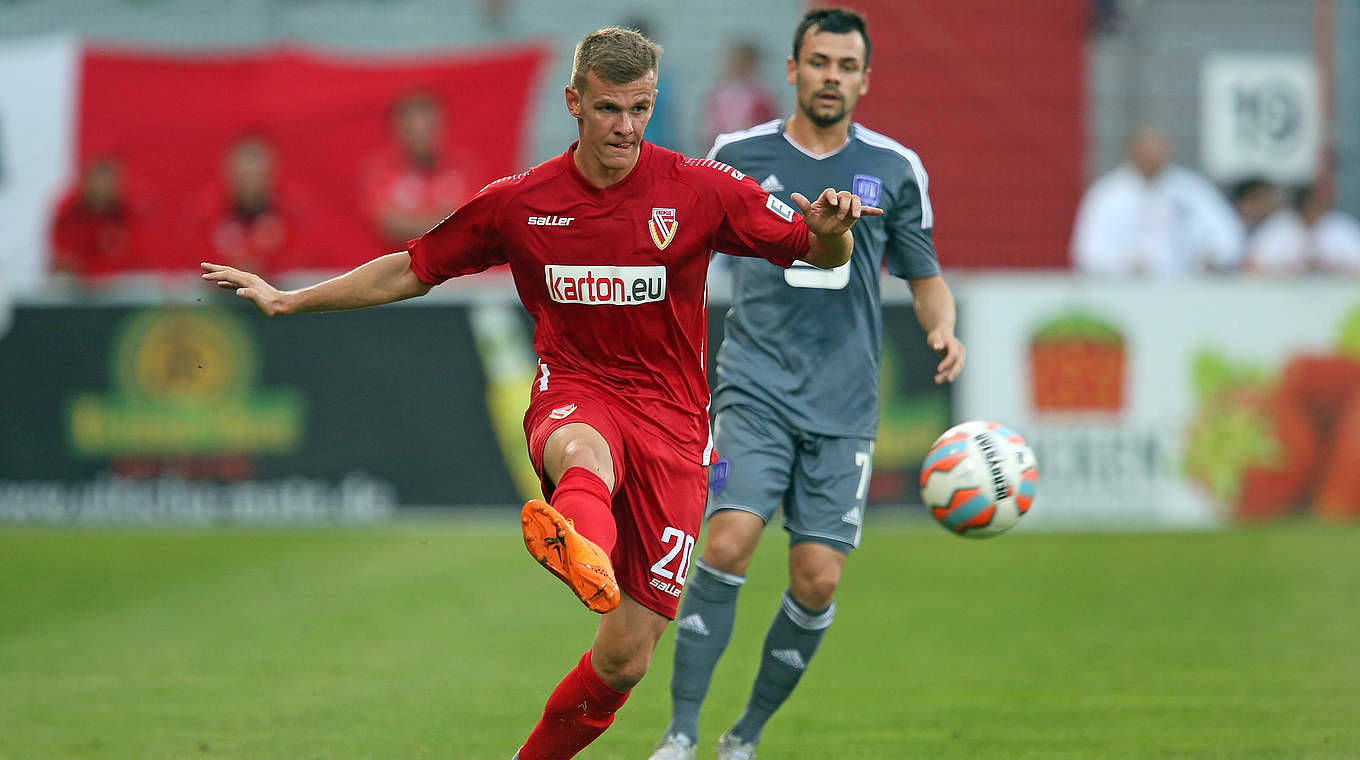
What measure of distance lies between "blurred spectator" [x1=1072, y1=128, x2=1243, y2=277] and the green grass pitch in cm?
282

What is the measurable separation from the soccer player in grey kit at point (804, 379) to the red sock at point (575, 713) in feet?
2.34

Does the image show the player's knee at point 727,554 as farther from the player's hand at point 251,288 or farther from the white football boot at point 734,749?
the player's hand at point 251,288

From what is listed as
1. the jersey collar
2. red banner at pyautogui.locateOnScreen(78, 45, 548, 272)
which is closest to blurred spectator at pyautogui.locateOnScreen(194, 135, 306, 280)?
red banner at pyautogui.locateOnScreen(78, 45, 548, 272)

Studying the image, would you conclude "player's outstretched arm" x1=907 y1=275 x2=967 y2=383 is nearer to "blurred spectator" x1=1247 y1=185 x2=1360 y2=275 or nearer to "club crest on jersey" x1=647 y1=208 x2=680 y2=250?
"club crest on jersey" x1=647 y1=208 x2=680 y2=250

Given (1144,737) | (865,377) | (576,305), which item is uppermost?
(576,305)

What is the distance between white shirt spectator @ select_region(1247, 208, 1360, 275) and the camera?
14.9 m

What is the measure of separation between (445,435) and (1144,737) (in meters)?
7.55

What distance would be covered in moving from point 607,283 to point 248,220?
1013 centimetres

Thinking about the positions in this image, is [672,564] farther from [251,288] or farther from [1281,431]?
[1281,431]

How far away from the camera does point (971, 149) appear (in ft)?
52.9

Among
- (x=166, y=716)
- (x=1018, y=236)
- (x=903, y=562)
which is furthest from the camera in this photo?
(x=1018, y=236)

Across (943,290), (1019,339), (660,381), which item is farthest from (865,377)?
(1019,339)

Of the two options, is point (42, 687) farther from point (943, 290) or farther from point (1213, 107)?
point (1213, 107)

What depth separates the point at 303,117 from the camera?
16.0m
